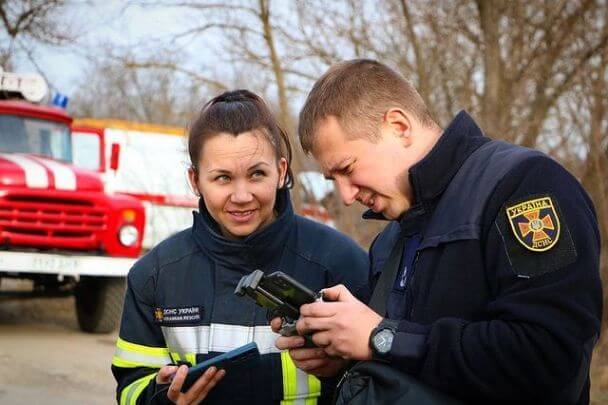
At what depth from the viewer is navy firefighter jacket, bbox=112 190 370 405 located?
2664 millimetres

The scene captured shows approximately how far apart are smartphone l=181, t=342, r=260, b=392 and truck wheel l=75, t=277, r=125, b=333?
6597 mm

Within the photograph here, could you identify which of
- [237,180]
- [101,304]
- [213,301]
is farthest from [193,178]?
[101,304]

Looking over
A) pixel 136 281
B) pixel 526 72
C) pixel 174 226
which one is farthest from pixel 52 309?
pixel 136 281

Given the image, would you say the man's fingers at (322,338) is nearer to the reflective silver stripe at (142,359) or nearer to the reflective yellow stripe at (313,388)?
the reflective yellow stripe at (313,388)

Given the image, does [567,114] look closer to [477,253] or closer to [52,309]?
[477,253]

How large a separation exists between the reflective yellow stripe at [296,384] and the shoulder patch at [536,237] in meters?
1.00

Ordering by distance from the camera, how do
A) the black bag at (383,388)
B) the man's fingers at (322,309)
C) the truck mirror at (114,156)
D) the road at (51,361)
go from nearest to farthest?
the black bag at (383,388)
the man's fingers at (322,309)
the road at (51,361)
the truck mirror at (114,156)

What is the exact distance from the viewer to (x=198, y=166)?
280cm

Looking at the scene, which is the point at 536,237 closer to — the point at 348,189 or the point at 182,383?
the point at 348,189

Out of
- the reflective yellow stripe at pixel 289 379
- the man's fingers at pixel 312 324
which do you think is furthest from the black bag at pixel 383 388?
the reflective yellow stripe at pixel 289 379

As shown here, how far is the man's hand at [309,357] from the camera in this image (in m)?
2.33

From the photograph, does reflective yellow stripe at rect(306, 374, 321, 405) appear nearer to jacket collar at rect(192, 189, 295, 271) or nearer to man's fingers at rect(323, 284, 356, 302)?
jacket collar at rect(192, 189, 295, 271)

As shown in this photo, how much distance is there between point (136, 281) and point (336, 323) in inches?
38.2

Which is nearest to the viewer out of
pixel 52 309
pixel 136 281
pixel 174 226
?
pixel 136 281
